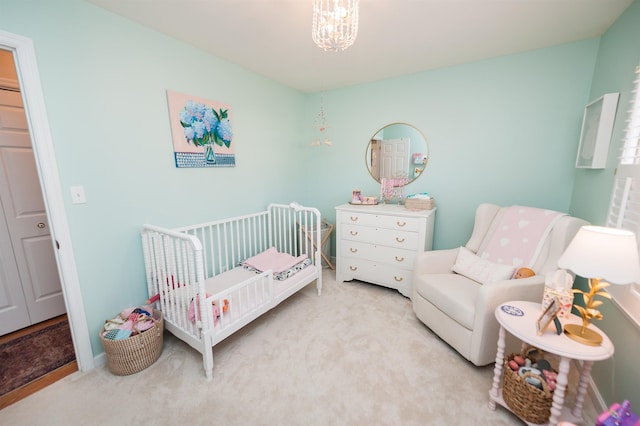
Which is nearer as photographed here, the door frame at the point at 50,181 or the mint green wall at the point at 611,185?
the mint green wall at the point at 611,185

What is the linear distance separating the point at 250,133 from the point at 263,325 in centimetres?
193

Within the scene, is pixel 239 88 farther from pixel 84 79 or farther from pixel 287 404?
pixel 287 404

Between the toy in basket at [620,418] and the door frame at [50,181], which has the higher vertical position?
the door frame at [50,181]

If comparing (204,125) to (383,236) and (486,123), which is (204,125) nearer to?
(383,236)

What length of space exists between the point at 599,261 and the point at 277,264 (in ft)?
7.07

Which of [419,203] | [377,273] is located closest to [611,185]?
[419,203]

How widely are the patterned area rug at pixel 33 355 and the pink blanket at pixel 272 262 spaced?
4.64 feet

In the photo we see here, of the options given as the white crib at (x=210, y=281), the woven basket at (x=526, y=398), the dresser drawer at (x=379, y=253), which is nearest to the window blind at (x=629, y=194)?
the woven basket at (x=526, y=398)

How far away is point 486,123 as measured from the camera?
2488 millimetres

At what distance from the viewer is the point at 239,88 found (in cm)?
257

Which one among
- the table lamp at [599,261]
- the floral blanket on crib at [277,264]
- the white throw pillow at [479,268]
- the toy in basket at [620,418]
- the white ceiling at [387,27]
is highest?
the white ceiling at [387,27]

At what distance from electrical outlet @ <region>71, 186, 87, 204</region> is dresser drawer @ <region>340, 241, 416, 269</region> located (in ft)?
7.34

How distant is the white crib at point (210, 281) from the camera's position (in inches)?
63.6

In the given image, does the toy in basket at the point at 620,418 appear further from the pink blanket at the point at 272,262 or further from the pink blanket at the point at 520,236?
the pink blanket at the point at 272,262
